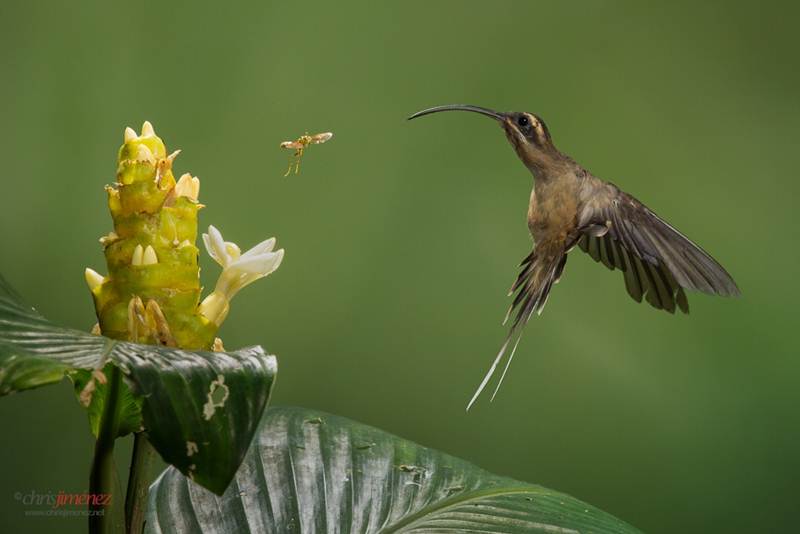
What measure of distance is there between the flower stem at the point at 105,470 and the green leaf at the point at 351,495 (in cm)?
20

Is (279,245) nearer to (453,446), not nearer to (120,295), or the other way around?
(453,446)

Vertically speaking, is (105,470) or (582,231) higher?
(582,231)

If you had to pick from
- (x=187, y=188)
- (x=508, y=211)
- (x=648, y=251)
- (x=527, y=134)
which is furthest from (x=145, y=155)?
(x=508, y=211)

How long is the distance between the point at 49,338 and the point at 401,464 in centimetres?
50

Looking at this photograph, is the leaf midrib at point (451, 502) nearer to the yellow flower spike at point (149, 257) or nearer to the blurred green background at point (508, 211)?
the yellow flower spike at point (149, 257)

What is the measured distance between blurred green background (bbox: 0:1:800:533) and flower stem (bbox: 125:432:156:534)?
134 centimetres

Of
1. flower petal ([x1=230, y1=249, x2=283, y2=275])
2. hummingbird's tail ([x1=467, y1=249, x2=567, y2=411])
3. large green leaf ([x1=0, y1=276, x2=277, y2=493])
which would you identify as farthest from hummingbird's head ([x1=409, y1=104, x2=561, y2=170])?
large green leaf ([x1=0, y1=276, x2=277, y2=493])

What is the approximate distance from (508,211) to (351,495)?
1303mm

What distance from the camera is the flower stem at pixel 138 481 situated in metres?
0.72

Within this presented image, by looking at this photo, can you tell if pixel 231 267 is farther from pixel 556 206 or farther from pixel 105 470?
pixel 556 206

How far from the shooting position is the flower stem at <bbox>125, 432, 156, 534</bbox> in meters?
0.72

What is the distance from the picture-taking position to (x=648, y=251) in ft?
3.24

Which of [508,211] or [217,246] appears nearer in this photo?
→ [217,246]

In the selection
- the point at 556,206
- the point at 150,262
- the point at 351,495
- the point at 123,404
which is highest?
the point at 556,206
